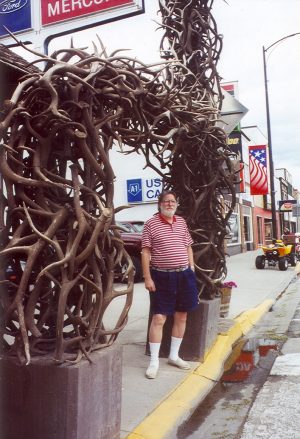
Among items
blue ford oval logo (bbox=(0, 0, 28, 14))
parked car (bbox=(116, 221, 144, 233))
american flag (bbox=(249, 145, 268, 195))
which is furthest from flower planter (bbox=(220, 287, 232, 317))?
american flag (bbox=(249, 145, 268, 195))

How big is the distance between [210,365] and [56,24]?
4764 mm

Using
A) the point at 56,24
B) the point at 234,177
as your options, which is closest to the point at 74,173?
the point at 234,177

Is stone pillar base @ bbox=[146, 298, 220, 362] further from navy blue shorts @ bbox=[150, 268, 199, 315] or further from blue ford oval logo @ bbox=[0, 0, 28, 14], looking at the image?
blue ford oval logo @ bbox=[0, 0, 28, 14]

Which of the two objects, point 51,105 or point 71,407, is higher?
point 51,105

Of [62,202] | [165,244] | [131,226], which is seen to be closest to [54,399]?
[62,202]

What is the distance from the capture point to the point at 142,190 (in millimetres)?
20172

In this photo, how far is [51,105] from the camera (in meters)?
2.76

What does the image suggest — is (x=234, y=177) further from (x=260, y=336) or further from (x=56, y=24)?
(x=56, y=24)

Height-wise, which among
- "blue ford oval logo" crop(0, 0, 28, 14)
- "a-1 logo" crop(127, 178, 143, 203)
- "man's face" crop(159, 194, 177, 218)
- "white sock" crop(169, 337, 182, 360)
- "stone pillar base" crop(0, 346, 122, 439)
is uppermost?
"blue ford oval logo" crop(0, 0, 28, 14)

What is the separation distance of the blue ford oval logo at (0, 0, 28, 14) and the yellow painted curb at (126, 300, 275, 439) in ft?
16.7

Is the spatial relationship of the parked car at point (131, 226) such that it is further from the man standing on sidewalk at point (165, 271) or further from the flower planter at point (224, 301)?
the man standing on sidewalk at point (165, 271)

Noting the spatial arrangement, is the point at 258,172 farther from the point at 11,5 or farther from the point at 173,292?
the point at 173,292

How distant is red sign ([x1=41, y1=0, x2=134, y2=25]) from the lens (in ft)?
21.1

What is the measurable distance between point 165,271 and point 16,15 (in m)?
4.20
